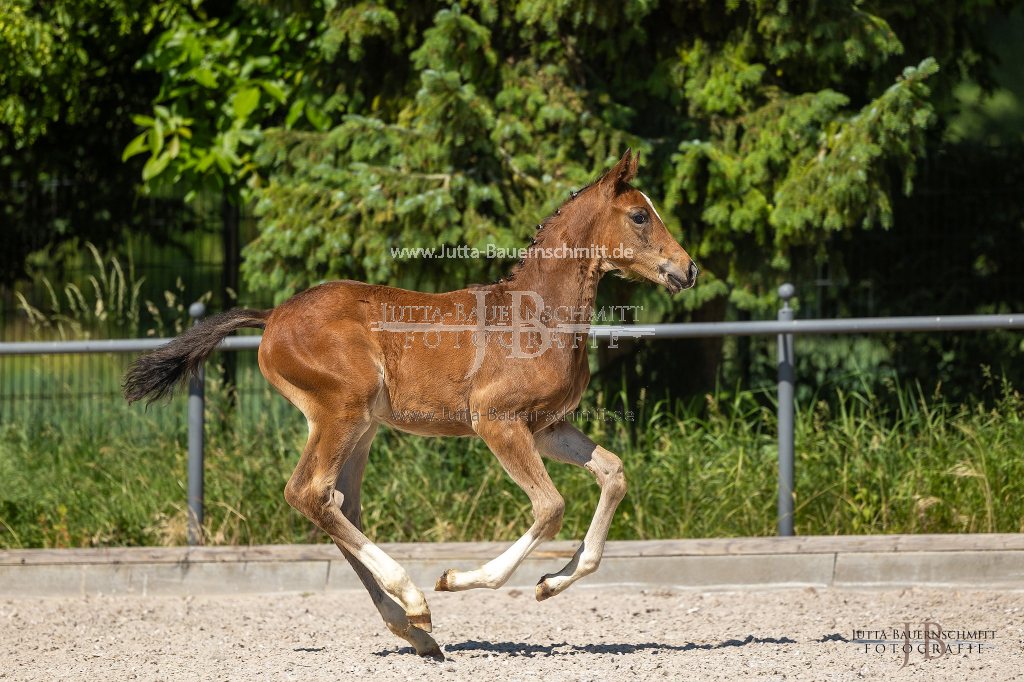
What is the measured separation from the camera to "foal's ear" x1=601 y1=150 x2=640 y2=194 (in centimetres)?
340

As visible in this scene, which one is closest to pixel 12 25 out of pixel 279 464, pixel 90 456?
pixel 90 456

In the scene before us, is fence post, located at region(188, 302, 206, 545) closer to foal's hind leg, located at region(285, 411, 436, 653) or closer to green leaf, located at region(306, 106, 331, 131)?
green leaf, located at region(306, 106, 331, 131)

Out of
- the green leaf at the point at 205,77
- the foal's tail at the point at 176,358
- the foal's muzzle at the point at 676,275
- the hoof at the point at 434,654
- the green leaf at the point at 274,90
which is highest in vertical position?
the green leaf at the point at 205,77

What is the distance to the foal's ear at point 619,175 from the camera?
11.2ft

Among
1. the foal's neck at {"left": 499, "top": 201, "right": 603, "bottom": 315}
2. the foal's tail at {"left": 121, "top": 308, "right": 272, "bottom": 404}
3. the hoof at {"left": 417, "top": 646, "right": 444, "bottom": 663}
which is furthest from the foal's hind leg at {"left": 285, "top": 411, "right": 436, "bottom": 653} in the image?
the foal's neck at {"left": 499, "top": 201, "right": 603, "bottom": 315}

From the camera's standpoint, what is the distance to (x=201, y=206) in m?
9.12

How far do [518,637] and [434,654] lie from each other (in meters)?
0.67

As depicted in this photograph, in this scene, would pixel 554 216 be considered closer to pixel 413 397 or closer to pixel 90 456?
pixel 413 397

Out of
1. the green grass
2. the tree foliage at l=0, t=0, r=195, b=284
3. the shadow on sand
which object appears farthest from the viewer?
the tree foliage at l=0, t=0, r=195, b=284

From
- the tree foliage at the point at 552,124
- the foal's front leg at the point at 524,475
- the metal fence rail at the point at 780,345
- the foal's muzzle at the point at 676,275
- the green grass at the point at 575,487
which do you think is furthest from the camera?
the tree foliage at the point at 552,124

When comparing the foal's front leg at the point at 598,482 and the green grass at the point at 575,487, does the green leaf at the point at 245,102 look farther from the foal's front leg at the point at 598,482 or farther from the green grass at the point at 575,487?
the foal's front leg at the point at 598,482

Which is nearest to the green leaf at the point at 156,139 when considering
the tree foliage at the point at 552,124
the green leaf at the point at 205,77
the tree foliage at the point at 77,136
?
the tree foliage at the point at 552,124

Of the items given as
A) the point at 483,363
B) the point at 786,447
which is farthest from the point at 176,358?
the point at 786,447

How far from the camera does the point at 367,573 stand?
3895 mm
